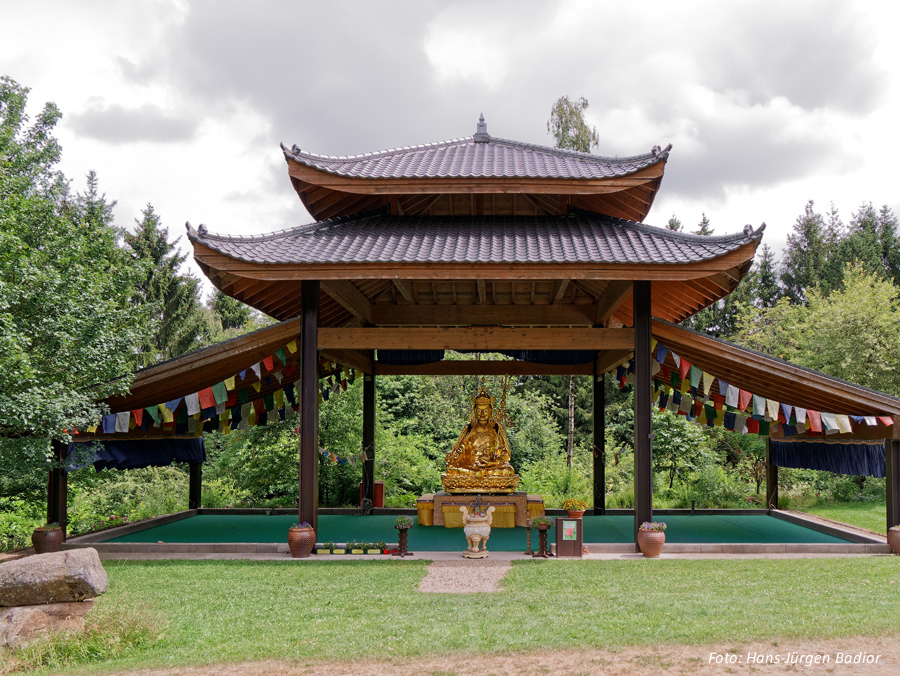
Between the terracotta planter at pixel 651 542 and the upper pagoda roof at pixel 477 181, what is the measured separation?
17.9ft

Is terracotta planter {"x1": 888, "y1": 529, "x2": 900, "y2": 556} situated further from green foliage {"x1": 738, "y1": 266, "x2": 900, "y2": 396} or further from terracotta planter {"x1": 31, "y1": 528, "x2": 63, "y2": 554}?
terracotta planter {"x1": 31, "y1": 528, "x2": 63, "y2": 554}

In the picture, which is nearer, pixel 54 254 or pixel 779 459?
pixel 54 254

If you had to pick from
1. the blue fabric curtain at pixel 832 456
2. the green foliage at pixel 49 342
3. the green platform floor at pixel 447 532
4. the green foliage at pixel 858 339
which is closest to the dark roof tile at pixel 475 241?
the green foliage at pixel 49 342

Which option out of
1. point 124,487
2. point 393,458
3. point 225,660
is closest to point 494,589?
point 225,660

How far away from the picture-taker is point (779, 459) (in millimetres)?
14750

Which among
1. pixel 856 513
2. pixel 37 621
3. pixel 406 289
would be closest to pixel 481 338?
pixel 406 289

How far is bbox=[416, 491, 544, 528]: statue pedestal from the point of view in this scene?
12875 mm

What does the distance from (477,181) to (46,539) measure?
29.1 ft

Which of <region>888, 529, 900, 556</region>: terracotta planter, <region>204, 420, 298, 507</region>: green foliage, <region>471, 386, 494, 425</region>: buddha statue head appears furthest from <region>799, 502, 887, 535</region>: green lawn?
<region>204, 420, 298, 507</region>: green foliage

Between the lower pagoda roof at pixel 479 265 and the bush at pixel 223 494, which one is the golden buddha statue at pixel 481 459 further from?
the bush at pixel 223 494

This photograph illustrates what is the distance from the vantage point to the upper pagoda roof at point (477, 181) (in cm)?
1089

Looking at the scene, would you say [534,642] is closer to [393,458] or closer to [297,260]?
[297,260]

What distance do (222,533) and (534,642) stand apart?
8.53 meters

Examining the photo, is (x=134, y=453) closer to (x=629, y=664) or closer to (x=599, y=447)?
(x=599, y=447)
